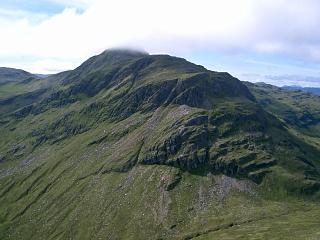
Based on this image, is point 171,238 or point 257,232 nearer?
point 257,232

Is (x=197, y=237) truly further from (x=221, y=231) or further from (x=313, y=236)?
(x=313, y=236)

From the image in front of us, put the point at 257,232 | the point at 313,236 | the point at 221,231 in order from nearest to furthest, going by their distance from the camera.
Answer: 1. the point at 313,236
2. the point at 257,232
3. the point at 221,231

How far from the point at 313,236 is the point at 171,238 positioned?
6595cm

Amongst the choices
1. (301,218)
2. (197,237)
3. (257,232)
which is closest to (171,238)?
(197,237)

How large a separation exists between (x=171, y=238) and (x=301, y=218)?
6218cm

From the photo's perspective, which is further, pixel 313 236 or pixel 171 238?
pixel 171 238

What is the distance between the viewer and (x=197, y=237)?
638 ft

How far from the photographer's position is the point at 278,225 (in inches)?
7500

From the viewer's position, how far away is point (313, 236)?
16375 centimetres

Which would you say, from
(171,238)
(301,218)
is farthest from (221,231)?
(301,218)

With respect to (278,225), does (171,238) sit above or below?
below

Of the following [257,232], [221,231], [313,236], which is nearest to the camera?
[313,236]

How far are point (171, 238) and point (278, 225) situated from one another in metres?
49.8

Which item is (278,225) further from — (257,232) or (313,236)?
(313,236)
